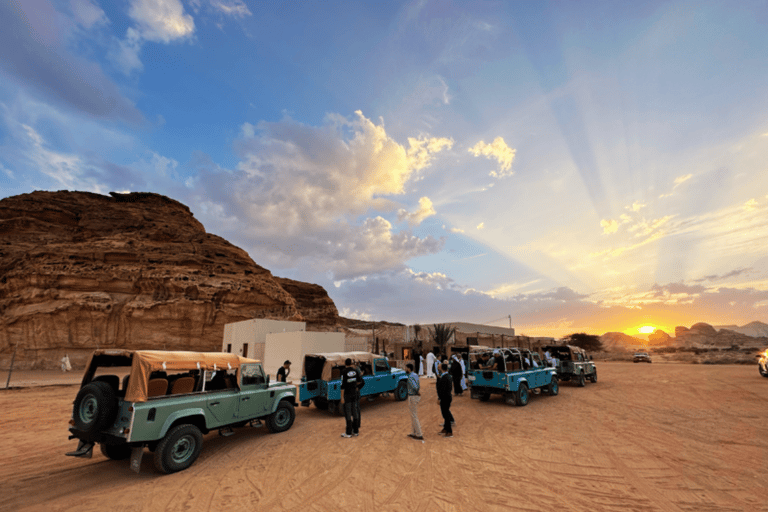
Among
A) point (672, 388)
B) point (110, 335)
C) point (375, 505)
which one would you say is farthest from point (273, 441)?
point (110, 335)

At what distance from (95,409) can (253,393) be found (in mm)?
3333

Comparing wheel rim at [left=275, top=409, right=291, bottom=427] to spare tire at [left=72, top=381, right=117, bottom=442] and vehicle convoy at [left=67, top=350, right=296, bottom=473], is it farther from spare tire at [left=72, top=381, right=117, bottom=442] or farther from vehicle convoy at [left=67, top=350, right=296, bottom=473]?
spare tire at [left=72, top=381, right=117, bottom=442]

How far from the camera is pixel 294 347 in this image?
25172 mm

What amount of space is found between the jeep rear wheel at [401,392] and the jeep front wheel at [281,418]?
5.75m

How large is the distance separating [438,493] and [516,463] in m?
2.37

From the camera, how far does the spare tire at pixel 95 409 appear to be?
6312 millimetres

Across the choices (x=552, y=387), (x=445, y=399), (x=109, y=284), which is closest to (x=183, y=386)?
(x=445, y=399)

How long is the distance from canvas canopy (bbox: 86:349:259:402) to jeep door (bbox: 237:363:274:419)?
0.37 m

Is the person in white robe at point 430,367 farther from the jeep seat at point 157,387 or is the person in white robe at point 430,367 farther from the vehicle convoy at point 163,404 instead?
the jeep seat at point 157,387

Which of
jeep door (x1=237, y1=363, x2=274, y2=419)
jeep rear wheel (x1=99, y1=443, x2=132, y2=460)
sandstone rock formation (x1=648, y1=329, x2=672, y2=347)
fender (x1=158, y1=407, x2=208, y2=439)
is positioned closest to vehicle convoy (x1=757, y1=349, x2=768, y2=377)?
jeep door (x1=237, y1=363, x2=274, y2=419)

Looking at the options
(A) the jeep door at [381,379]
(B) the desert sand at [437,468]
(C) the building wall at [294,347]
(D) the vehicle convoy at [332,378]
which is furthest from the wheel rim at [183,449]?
(C) the building wall at [294,347]

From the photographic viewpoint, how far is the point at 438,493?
227 inches

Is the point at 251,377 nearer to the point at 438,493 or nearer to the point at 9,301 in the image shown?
the point at 438,493

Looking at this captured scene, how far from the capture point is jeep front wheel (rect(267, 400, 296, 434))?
9.68 m
